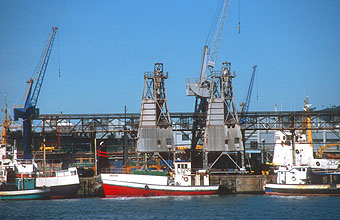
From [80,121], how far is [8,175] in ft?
76.7

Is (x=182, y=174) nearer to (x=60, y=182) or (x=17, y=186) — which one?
(x=60, y=182)

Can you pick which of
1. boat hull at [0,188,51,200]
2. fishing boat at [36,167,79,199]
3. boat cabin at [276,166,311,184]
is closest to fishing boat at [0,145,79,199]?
fishing boat at [36,167,79,199]

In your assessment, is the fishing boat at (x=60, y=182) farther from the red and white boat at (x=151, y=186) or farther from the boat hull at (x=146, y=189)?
the boat hull at (x=146, y=189)

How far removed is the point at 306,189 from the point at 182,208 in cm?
2173

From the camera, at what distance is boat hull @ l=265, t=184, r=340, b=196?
75.6 meters

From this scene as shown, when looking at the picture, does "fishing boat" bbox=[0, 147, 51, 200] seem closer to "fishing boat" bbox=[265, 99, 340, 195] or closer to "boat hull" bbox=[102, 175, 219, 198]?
"boat hull" bbox=[102, 175, 219, 198]

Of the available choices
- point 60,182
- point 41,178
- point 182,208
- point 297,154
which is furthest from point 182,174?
point 41,178

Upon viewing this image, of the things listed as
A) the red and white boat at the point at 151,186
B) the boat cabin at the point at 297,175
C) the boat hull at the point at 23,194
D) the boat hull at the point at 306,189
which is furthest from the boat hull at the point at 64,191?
the boat cabin at the point at 297,175

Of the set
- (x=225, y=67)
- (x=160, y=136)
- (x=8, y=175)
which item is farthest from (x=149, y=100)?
(x=8, y=175)

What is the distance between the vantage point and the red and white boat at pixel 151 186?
76.8 m

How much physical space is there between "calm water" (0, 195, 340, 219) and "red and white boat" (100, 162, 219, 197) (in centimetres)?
185

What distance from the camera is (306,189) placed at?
76.1 meters

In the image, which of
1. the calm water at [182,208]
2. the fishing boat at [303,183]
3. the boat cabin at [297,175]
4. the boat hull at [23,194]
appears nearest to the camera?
the calm water at [182,208]

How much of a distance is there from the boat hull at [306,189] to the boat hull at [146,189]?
31.4 ft
